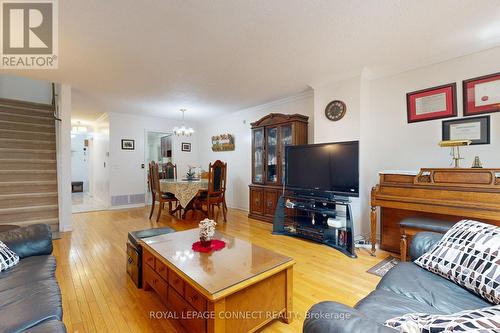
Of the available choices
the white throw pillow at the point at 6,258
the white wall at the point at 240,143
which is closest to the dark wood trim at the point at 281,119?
the white wall at the point at 240,143

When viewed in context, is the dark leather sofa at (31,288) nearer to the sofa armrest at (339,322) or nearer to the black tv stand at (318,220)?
the sofa armrest at (339,322)

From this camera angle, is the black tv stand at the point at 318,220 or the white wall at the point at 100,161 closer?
the black tv stand at the point at 318,220

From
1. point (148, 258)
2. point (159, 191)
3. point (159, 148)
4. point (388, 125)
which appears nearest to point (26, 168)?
point (159, 191)

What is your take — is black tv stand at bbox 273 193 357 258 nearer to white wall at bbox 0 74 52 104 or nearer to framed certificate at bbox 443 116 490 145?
framed certificate at bbox 443 116 490 145

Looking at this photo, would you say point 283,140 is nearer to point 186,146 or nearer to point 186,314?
point 186,314

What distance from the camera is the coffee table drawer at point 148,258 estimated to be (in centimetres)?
189

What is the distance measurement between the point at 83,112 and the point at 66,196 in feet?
9.41

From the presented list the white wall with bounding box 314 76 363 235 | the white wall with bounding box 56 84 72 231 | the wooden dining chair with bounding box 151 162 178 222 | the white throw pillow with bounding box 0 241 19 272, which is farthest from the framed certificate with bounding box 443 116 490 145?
the white wall with bounding box 56 84 72 231

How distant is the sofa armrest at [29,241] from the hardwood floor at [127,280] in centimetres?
45

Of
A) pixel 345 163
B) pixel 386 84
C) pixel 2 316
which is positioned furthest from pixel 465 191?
pixel 2 316

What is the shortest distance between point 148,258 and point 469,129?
3.58 m

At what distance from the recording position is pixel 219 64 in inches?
118

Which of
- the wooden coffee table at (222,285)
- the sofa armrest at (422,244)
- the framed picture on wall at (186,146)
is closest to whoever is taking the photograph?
the wooden coffee table at (222,285)

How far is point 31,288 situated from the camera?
1.30m
